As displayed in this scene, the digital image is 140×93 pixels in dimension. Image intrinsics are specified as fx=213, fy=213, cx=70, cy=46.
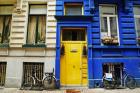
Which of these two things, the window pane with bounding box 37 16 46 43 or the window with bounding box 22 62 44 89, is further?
the window pane with bounding box 37 16 46 43

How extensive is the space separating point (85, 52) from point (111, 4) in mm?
3334

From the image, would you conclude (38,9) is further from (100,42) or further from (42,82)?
(42,82)

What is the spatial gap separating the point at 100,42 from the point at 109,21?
150 centimetres

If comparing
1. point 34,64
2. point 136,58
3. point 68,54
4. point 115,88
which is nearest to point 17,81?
point 34,64

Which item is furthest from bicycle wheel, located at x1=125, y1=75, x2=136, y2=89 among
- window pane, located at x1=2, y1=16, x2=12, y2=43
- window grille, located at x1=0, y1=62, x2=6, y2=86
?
window pane, located at x1=2, y1=16, x2=12, y2=43

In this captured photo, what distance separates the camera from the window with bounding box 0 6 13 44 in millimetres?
12438

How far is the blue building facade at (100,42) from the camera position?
37.8 feet

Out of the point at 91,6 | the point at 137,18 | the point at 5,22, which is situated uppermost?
the point at 91,6

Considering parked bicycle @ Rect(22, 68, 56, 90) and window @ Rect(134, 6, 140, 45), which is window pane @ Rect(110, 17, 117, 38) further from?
parked bicycle @ Rect(22, 68, 56, 90)

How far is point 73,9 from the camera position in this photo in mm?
12555

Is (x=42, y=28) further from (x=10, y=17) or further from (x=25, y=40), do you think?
(x=10, y=17)

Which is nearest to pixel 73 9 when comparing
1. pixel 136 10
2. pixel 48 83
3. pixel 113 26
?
pixel 113 26

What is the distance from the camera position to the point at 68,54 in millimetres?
11750

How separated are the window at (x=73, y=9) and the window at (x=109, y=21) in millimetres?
1202
